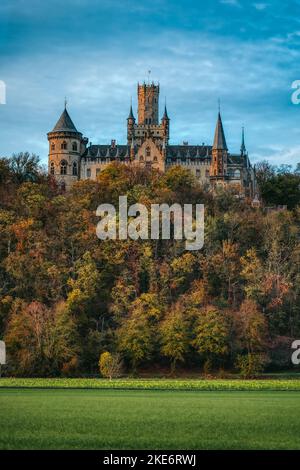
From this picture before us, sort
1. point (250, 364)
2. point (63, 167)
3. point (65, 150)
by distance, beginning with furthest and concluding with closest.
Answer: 1. point (65, 150)
2. point (63, 167)
3. point (250, 364)

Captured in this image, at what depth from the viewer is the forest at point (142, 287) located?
2628 inches

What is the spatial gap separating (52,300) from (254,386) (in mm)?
25967

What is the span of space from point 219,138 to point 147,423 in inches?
4185

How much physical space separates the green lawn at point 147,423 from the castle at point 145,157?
92.2 m

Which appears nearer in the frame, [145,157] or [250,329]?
[250,329]

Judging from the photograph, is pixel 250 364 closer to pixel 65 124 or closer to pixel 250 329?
pixel 250 329

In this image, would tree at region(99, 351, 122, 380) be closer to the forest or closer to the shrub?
the forest

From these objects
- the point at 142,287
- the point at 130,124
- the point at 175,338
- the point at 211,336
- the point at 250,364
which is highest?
the point at 130,124

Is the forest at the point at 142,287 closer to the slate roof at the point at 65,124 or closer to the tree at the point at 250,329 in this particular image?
the tree at the point at 250,329

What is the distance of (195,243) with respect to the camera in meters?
79.1

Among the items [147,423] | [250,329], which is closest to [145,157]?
[250,329]

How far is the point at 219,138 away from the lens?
429ft

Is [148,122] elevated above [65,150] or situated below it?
above
